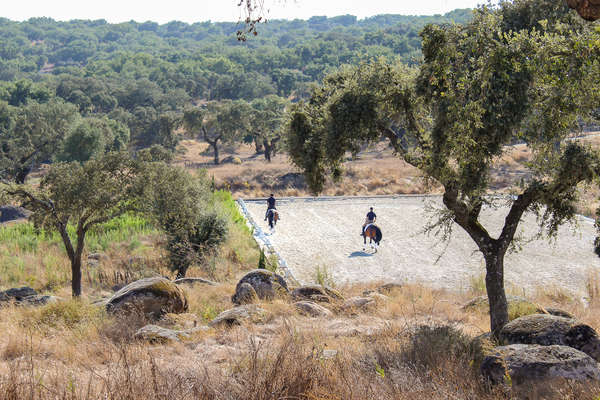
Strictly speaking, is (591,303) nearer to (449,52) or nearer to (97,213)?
(449,52)

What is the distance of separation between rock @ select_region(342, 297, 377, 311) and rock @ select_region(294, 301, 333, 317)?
663mm

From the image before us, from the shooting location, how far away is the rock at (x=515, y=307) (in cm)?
1059

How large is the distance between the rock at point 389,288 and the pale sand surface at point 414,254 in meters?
1.74

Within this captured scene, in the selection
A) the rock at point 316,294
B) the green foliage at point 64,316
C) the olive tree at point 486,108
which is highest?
the olive tree at point 486,108

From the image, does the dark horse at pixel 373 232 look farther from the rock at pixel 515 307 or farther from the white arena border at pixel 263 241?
the rock at pixel 515 307

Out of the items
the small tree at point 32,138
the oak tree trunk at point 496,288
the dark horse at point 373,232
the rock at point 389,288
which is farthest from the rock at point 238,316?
the small tree at point 32,138

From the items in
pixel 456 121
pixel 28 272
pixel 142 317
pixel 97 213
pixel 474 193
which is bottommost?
pixel 28 272

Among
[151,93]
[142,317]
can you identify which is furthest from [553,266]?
[151,93]

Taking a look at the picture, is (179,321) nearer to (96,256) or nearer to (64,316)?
(64,316)

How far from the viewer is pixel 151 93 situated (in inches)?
3942

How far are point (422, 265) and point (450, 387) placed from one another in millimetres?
15212

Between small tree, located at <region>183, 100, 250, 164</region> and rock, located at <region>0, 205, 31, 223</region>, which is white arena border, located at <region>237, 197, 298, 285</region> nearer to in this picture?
rock, located at <region>0, 205, 31, 223</region>

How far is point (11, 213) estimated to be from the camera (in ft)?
105

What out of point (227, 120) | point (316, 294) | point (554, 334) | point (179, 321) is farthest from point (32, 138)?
point (554, 334)
